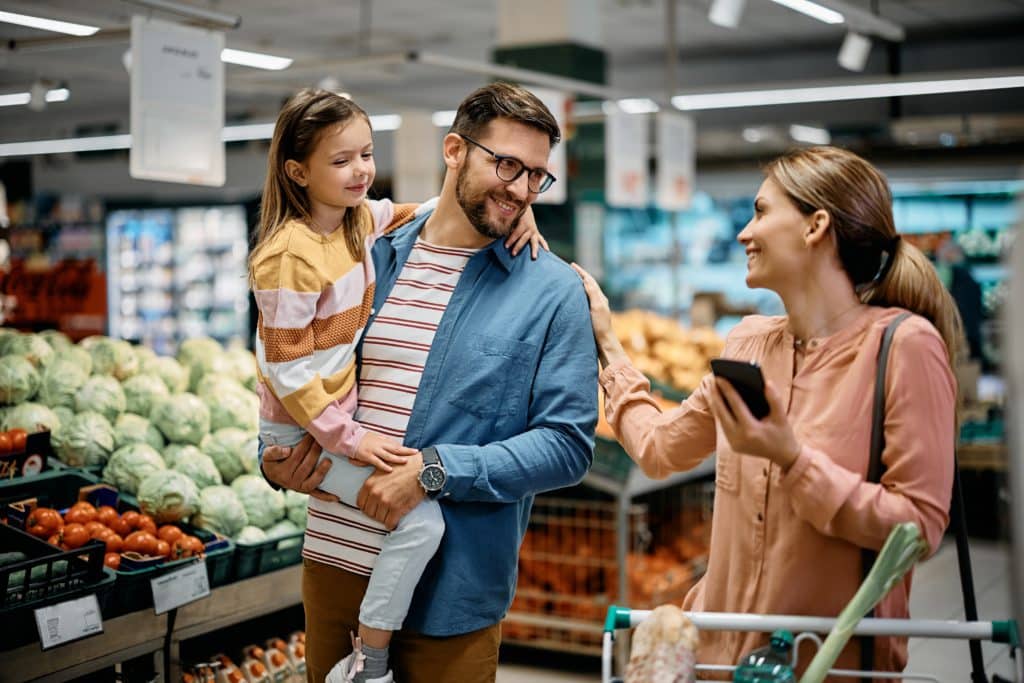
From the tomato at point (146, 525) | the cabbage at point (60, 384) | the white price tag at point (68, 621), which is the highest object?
the cabbage at point (60, 384)

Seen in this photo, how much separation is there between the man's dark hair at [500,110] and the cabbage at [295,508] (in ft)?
5.83

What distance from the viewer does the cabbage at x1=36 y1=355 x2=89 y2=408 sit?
350cm

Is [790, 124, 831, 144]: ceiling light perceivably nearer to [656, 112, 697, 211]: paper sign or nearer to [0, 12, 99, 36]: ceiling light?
[656, 112, 697, 211]: paper sign

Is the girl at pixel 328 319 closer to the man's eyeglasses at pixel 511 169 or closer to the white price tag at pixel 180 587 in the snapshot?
the man's eyeglasses at pixel 511 169

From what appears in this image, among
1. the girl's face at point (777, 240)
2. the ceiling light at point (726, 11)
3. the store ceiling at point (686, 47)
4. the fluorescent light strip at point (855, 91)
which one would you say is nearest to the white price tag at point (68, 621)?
the girl's face at point (777, 240)

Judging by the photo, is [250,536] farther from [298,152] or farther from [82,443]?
[298,152]

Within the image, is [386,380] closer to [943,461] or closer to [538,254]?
[538,254]

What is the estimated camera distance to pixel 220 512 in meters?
3.25

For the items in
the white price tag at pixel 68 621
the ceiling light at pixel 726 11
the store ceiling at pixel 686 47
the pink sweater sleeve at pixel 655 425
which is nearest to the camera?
the pink sweater sleeve at pixel 655 425

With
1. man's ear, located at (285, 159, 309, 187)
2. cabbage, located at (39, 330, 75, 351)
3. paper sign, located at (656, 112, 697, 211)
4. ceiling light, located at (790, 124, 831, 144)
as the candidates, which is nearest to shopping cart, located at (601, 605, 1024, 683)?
man's ear, located at (285, 159, 309, 187)

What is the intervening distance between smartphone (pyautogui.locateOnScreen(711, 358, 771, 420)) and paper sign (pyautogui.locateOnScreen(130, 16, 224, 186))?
2833mm

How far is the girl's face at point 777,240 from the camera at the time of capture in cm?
184

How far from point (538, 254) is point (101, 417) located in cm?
185

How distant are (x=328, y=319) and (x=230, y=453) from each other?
161 cm
